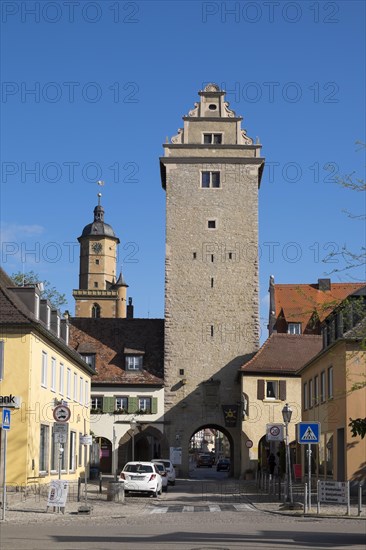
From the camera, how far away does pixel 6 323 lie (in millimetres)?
32000

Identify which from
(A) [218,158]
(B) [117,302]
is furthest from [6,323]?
(B) [117,302]

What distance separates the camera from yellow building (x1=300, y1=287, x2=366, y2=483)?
33.3 metres

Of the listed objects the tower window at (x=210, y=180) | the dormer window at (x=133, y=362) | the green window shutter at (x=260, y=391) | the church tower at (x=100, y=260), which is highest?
→ the church tower at (x=100, y=260)

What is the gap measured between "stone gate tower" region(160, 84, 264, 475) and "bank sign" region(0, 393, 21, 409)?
95.6 ft

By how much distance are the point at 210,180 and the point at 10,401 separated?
33.8 meters

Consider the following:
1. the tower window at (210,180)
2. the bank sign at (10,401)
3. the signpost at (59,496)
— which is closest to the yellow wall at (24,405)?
the bank sign at (10,401)

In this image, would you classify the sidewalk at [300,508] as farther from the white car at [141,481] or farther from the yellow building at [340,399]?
the white car at [141,481]

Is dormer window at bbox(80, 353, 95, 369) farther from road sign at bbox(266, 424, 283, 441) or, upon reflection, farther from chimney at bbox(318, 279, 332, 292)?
road sign at bbox(266, 424, 283, 441)

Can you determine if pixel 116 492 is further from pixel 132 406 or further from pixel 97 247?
pixel 97 247

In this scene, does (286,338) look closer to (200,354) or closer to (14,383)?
(200,354)

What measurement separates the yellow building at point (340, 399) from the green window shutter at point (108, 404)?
70.1ft

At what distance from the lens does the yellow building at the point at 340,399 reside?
3334 cm

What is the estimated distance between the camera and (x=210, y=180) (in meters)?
62.6

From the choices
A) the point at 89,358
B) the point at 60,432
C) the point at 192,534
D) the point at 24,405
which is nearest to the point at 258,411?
the point at 89,358
